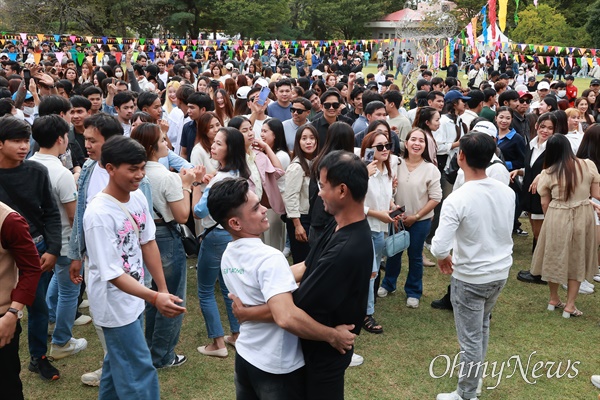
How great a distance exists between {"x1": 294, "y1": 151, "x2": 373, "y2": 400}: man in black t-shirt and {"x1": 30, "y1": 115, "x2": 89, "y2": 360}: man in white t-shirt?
2425 millimetres

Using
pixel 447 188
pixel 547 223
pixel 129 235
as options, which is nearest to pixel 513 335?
pixel 547 223

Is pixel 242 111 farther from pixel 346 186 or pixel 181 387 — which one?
pixel 346 186

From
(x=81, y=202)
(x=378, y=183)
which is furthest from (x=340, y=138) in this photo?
(x=81, y=202)

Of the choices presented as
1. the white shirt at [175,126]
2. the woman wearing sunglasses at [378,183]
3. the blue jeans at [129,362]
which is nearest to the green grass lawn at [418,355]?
the woman wearing sunglasses at [378,183]

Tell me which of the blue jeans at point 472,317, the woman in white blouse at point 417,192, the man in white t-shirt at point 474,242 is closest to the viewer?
the man in white t-shirt at point 474,242

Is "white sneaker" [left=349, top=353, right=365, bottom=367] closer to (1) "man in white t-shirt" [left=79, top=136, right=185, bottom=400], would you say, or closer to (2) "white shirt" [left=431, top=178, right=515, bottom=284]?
(2) "white shirt" [left=431, top=178, right=515, bottom=284]

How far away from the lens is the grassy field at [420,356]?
4176mm

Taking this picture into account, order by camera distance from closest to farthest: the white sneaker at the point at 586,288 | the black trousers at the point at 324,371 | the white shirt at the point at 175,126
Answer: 1. the black trousers at the point at 324,371
2. the white sneaker at the point at 586,288
3. the white shirt at the point at 175,126

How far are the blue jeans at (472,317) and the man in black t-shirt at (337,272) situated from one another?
152cm

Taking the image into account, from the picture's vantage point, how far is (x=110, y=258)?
118 inches

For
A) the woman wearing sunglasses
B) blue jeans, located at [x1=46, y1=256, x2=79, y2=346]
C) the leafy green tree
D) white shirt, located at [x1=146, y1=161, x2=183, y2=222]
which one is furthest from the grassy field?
the leafy green tree

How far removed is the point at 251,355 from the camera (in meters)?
2.60

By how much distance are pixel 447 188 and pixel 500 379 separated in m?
3.59

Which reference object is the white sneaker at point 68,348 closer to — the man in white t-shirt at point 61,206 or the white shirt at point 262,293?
the man in white t-shirt at point 61,206
